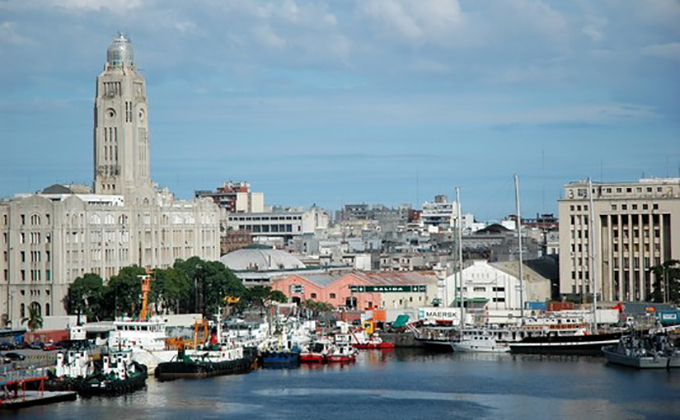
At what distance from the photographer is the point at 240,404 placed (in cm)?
5844

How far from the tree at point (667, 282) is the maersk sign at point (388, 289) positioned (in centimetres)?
1565

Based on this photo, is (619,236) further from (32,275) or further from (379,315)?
(32,275)

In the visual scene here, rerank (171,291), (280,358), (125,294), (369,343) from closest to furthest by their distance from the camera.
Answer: (280,358), (369,343), (125,294), (171,291)

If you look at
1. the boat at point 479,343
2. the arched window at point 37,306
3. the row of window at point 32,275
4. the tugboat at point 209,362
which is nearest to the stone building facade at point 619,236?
the boat at point 479,343

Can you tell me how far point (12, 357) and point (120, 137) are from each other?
3216 cm

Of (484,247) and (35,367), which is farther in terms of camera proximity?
(484,247)

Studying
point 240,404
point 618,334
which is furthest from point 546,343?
point 240,404

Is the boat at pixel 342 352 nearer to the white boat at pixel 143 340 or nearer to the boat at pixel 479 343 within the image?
the boat at pixel 479 343

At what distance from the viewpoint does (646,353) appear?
229 feet

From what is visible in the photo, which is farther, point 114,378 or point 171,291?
point 171,291

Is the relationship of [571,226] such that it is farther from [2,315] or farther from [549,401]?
[549,401]

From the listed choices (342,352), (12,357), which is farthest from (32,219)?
(342,352)

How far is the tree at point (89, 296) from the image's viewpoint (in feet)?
286

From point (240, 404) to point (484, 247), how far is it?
7642 centimetres
